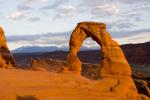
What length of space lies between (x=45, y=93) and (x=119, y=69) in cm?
737

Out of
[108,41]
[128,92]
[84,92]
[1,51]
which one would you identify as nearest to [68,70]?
[108,41]

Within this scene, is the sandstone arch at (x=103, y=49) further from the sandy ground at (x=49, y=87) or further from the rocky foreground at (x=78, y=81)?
the sandy ground at (x=49, y=87)

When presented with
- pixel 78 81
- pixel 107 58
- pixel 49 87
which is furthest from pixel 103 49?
pixel 49 87

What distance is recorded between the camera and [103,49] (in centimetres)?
2583

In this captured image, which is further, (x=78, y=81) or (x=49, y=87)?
(x=78, y=81)

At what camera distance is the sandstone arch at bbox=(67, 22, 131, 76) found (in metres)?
25.1

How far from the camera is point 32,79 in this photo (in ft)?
71.8

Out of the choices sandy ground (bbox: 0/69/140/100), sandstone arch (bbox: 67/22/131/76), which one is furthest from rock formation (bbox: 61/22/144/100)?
sandy ground (bbox: 0/69/140/100)

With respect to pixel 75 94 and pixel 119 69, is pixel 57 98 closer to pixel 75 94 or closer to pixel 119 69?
pixel 75 94

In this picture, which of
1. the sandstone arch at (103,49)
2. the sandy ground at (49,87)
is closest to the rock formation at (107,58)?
the sandstone arch at (103,49)

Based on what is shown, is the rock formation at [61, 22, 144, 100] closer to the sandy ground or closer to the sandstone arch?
the sandstone arch

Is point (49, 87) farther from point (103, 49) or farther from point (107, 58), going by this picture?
point (103, 49)

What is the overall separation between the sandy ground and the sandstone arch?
118 centimetres

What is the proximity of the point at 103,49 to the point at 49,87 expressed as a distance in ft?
22.4
